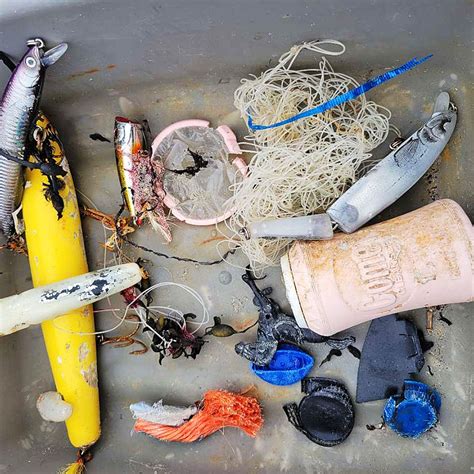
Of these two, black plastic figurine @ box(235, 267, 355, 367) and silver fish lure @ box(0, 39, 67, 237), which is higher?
silver fish lure @ box(0, 39, 67, 237)

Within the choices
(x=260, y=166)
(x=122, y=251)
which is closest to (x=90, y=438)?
(x=122, y=251)

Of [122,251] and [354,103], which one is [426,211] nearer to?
[354,103]

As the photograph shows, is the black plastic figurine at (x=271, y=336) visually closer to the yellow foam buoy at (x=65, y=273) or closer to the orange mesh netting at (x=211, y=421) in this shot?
the orange mesh netting at (x=211, y=421)

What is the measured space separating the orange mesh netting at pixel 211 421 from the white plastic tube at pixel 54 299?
481 millimetres

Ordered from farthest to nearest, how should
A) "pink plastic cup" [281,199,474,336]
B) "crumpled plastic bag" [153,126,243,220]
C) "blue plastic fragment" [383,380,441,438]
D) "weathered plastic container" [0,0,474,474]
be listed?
"crumpled plastic bag" [153,126,243,220] < "blue plastic fragment" [383,380,441,438] < "weathered plastic container" [0,0,474,474] < "pink plastic cup" [281,199,474,336]

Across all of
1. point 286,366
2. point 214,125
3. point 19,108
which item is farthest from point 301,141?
point 19,108

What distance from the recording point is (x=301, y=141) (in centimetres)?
186

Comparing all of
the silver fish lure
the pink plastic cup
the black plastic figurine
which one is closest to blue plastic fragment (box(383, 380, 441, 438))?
the black plastic figurine

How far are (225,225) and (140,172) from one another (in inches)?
13.8

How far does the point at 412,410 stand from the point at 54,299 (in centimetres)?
121

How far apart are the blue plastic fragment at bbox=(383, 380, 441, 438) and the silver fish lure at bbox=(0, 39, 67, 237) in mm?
1432

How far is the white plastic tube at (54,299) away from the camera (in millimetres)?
1800

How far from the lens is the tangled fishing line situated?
72.5 inches

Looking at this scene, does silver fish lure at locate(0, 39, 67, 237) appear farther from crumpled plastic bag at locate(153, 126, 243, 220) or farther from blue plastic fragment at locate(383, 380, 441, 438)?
blue plastic fragment at locate(383, 380, 441, 438)
